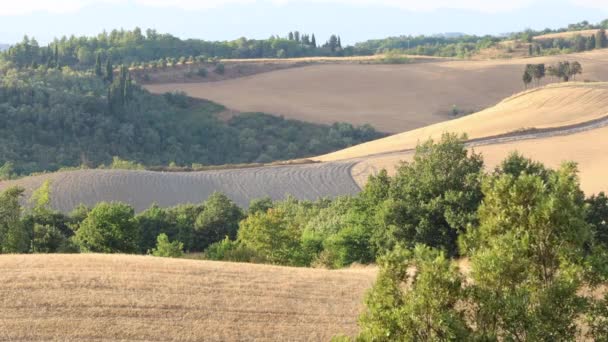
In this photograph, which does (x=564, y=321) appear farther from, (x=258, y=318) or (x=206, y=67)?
(x=206, y=67)

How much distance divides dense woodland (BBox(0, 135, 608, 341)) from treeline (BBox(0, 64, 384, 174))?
4065 cm

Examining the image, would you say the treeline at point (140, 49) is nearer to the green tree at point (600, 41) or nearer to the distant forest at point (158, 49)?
the distant forest at point (158, 49)

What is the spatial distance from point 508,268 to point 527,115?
70.8m

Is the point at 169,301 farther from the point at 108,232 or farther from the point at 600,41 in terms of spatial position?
the point at 600,41

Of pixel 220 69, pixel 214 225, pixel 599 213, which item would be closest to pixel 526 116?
pixel 214 225

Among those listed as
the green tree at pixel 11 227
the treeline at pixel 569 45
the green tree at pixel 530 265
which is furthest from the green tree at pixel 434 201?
the treeline at pixel 569 45

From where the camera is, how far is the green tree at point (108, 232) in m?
40.1

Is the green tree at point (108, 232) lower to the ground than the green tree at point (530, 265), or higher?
lower

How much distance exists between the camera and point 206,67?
14925 centimetres

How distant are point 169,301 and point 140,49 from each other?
14653 centimetres

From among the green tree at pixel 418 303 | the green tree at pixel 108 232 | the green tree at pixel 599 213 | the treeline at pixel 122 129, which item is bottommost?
the treeline at pixel 122 129

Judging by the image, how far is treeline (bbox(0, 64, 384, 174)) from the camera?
94625mm

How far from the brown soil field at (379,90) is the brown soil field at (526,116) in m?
24.9

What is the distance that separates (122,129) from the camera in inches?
3962
